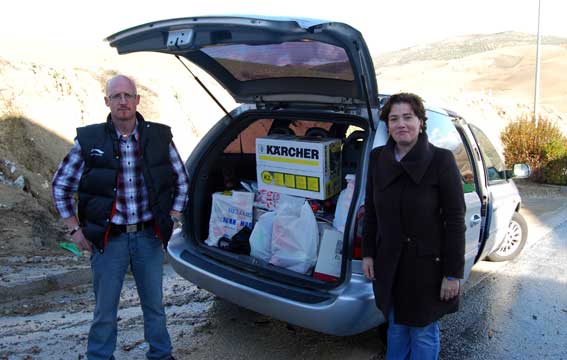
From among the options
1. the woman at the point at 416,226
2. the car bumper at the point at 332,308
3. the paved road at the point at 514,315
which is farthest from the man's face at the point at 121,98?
the paved road at the point at 514,315

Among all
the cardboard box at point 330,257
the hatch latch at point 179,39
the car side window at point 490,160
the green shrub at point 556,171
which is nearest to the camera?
the hatch latch at point 179,39

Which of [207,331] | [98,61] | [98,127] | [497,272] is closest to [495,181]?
[497,272]

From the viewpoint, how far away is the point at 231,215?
4.05 m

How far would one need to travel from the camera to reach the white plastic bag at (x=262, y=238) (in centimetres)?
375

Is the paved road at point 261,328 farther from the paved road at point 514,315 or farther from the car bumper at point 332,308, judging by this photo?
the car bumper at point 332,308

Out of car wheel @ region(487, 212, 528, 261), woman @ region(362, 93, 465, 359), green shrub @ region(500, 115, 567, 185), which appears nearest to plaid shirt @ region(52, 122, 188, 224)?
woman @ region(362, 93, 465, 359)

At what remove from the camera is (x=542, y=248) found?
6277 millimetres

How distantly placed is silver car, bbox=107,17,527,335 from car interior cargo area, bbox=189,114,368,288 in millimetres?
17

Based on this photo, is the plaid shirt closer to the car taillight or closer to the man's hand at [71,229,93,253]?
the man's hand at [71,229,93,253]

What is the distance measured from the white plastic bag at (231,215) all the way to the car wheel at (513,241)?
10.2 feet

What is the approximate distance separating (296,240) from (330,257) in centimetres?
32

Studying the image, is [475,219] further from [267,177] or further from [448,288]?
[267,177]

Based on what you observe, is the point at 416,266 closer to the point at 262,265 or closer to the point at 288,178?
the point at 262,265

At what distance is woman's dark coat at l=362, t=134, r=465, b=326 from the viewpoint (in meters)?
2.53
